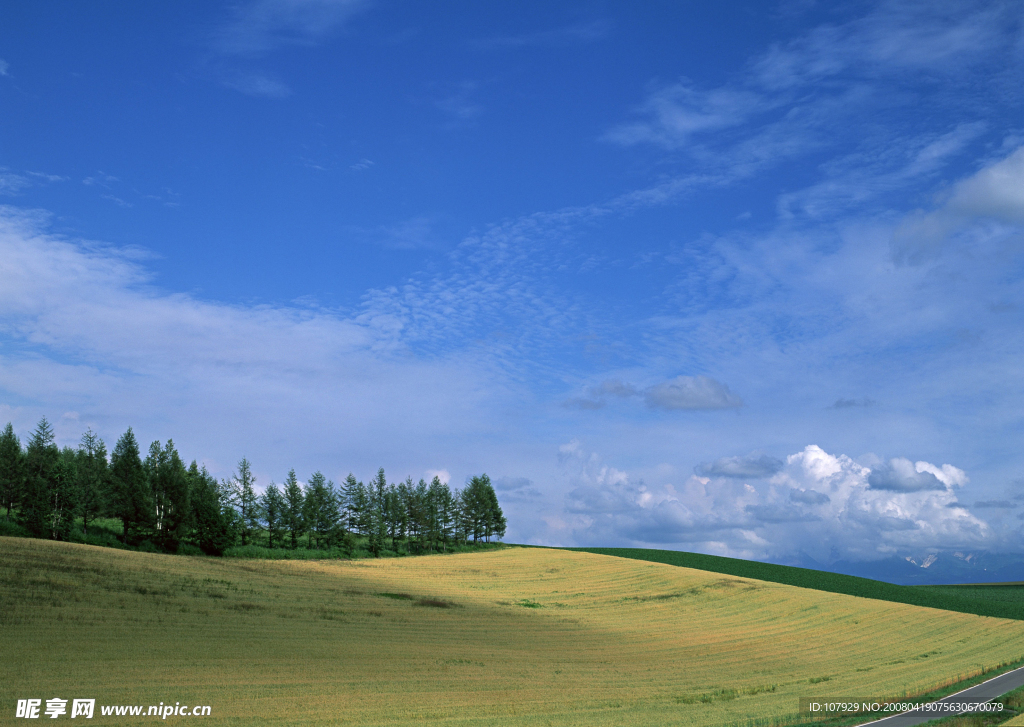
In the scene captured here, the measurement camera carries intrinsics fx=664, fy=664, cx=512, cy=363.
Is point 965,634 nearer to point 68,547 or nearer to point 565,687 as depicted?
point 565,687

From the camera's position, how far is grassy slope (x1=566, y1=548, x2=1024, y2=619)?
7762 centimetres

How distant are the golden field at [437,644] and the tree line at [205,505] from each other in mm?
20371

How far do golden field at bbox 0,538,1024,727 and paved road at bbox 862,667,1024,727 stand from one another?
2.26 meters

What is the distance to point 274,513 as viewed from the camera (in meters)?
104

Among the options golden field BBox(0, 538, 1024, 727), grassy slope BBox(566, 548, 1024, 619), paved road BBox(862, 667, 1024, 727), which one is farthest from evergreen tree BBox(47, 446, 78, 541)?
paved road BBox(862, 667, 1024, 727)

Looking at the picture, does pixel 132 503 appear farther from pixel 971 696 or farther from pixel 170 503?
pixel 971 696

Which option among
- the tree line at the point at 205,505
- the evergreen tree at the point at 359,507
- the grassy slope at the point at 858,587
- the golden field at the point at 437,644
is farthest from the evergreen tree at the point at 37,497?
the grassy slope at the point at 858,587

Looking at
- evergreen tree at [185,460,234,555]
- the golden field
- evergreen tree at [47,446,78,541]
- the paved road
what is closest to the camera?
the paved road

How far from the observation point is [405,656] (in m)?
37.8

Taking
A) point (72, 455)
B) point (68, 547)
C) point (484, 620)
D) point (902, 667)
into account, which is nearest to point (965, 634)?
point (902, 667)

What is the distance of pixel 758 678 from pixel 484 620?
22161 millimetres

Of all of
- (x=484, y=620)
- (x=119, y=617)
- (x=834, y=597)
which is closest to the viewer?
(x=119, y=617)

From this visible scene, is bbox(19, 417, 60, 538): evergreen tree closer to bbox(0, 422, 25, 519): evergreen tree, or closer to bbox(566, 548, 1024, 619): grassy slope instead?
bbox(0, 422, 25, 519): evergreen tree

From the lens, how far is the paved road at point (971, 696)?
2434 centimetres
